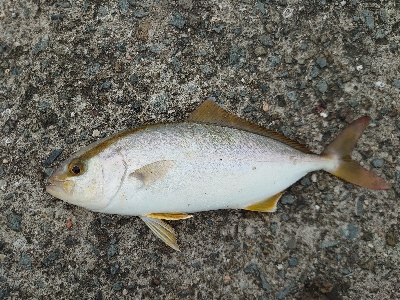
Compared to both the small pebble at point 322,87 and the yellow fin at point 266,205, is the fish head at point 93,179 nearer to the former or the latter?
the yellow fin at point 266,205

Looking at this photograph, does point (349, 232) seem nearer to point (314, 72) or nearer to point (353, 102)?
point (353, 102)

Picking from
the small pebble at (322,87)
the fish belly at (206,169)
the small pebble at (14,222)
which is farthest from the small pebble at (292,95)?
the small pebble at (14,222)

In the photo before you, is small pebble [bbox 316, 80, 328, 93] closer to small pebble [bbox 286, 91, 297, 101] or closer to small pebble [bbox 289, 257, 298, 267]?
small pebble [bbox 286, 91, 297, 101]

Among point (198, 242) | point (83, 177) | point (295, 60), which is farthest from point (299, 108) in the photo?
point (83, 177)

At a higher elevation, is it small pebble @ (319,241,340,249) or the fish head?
the fish head

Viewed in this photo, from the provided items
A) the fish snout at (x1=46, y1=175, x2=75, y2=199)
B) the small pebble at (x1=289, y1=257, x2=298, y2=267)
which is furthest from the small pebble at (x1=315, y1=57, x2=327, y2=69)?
the fish snout at (x1=46, y1=175, x2=75, y2=199)

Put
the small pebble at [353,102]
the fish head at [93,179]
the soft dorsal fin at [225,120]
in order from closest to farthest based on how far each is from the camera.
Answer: the fish head at [93,179] < the soft dorsal fin at [225,120] < the small pebble at [353,102]

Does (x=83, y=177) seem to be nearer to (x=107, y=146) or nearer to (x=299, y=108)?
(x=107, y=146)

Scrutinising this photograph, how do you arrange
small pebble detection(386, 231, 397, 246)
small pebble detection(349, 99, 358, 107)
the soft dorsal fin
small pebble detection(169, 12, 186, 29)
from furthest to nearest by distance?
small pebble detection(169, 12, 186, 29) → small pebble detection(349, 99, 358, 107) → small pebble detection(386, 231, 397, 246) → the soft dorsal fin
